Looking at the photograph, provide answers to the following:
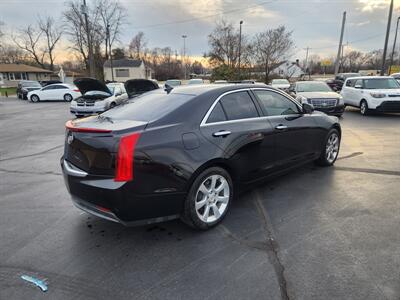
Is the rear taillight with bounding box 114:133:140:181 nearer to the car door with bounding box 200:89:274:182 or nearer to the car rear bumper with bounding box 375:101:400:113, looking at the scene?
the car door with bounding box 200:89:274:182

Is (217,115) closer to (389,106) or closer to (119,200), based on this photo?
(119,200)

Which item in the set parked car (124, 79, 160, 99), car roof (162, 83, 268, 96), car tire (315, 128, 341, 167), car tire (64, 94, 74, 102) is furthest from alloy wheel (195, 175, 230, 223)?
car tire (64, 94, 74, 102)

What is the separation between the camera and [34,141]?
868cm

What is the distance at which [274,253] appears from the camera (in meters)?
2.88

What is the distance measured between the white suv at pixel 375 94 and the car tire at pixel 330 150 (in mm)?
8330

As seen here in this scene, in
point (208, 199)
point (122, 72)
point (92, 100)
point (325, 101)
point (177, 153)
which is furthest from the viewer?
point (122, 72)

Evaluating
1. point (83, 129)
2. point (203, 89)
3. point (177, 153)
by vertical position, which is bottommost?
point (177, 153)

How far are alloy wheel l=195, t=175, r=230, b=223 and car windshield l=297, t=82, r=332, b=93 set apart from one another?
1079cm

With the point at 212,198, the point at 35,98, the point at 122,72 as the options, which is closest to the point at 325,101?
the point at 212,198

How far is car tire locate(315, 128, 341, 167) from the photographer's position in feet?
17.5

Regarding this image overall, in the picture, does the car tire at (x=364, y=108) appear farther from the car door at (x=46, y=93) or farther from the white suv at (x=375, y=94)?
the car door at (x=46, y=93)

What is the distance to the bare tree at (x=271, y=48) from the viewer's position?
31.8 metres

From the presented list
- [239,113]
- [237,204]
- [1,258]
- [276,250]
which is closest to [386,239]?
[276,250]

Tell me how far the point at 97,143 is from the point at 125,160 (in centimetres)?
37
